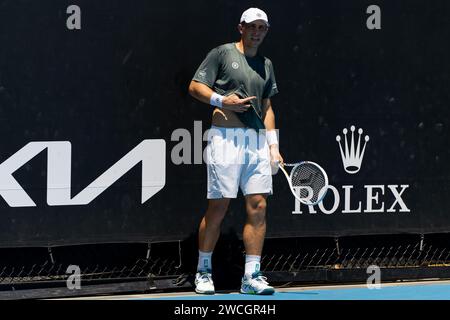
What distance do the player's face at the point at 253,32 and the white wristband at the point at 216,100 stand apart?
0.36m

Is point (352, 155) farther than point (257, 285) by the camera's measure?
Yes

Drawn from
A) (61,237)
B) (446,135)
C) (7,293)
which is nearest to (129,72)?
(61,237)

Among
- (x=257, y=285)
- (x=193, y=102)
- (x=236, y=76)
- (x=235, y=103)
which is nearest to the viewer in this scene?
(x=235, y=103)

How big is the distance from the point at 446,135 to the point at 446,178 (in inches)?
10.5

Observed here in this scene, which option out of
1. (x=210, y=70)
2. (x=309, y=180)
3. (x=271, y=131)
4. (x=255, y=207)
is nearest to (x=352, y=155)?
(x=309, y=180)

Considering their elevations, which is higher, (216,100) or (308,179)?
(216,100)

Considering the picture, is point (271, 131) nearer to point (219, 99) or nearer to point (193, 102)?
point (219, 99)

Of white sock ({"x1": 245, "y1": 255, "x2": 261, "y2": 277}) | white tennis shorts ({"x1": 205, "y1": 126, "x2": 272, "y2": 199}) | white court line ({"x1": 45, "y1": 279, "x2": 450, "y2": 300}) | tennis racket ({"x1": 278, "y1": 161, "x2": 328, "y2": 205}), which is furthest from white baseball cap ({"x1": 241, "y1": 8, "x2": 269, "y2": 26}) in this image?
white court line ({"x1": 45, "y1": 279, "x2": 450, "y2": 300})

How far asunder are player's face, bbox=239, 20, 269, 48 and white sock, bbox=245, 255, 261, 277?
1.19 meters

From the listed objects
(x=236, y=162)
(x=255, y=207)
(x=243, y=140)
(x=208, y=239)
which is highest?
(x=243, y=140)

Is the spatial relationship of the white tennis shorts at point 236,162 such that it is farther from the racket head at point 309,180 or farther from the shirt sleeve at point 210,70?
the shirt sleeve at point 210,70

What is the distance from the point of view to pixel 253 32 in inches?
230

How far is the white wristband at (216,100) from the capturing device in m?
5.77

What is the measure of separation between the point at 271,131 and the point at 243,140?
0.18m
